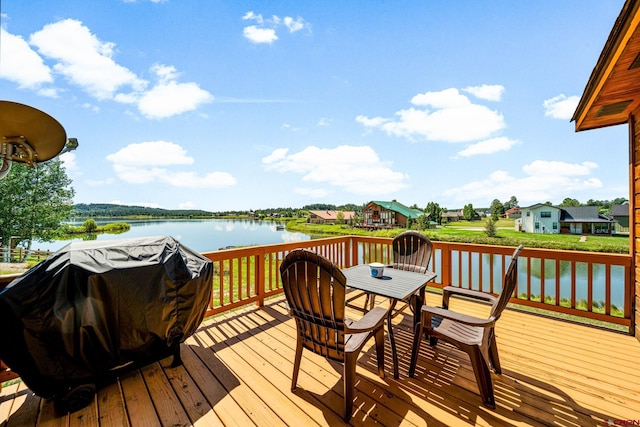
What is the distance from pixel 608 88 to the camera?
91.5 inches

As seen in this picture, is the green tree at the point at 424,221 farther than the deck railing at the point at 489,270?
Yes

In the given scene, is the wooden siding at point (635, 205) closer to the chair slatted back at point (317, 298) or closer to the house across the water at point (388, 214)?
the chair slatted back at point (317, 298)

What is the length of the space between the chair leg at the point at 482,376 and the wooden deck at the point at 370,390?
0.07 meters

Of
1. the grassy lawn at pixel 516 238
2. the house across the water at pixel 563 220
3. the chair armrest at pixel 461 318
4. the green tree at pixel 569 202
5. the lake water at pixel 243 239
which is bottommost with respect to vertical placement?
the lake water at pixel 243 239

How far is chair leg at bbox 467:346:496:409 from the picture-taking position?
→ 1.82 m

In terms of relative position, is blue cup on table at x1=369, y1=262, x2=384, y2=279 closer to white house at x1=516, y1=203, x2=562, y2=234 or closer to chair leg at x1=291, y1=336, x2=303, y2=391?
chair leg at x1=291, y1=336, x2=303, y2=391

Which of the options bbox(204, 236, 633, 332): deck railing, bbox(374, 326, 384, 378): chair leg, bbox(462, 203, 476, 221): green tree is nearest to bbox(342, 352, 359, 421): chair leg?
bbox(374, 326, 384, 378): chair leg

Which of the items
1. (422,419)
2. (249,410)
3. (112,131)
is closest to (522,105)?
(422,419)

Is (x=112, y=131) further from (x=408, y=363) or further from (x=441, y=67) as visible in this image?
(x=408, y=363)

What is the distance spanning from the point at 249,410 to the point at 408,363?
1.48m

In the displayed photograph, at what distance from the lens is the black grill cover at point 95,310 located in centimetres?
151

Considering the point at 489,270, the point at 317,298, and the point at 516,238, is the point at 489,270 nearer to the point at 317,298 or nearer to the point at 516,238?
the point at 317,298

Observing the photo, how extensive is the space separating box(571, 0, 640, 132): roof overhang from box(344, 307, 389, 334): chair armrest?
2.52 meters

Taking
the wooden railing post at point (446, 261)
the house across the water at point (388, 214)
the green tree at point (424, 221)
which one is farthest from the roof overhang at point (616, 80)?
the house across the water at point (388, 214)
